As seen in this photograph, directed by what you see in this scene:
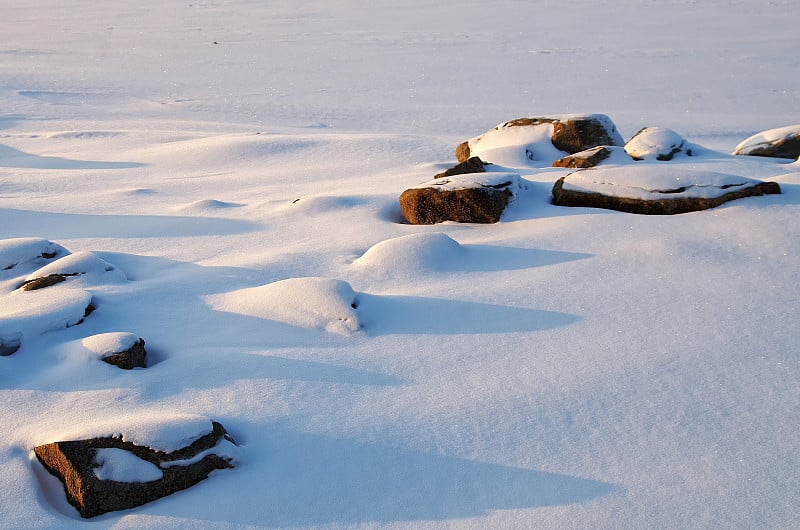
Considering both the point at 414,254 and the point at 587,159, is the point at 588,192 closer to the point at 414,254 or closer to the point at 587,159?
the point at 414,254

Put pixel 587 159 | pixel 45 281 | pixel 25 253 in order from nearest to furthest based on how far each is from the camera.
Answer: pixel 45 281 < pixel 25 253 < pixel 587 159

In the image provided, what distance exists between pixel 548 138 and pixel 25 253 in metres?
4.23

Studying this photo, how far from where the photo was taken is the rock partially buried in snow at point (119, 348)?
8.20 ft

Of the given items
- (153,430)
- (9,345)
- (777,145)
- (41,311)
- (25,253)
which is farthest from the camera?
(777,145)

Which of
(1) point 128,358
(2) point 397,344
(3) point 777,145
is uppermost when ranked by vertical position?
(1) point 128,358

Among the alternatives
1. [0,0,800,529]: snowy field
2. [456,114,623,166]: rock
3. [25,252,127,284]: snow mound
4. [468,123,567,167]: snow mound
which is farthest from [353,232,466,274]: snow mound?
[456,114,623,166]: rock

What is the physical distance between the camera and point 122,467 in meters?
1.98

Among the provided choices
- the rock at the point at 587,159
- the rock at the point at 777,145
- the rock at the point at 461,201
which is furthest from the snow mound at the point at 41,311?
the rock at the point at 777,145

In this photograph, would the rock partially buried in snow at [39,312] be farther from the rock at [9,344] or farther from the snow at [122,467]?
the snow at [122,467]

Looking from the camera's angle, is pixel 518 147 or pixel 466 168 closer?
pixel 466 168

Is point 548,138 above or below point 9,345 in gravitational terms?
below

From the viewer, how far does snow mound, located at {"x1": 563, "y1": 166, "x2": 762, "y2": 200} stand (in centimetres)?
383

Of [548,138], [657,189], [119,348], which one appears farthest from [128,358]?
[548,138]

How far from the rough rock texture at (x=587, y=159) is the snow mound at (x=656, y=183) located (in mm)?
1270
